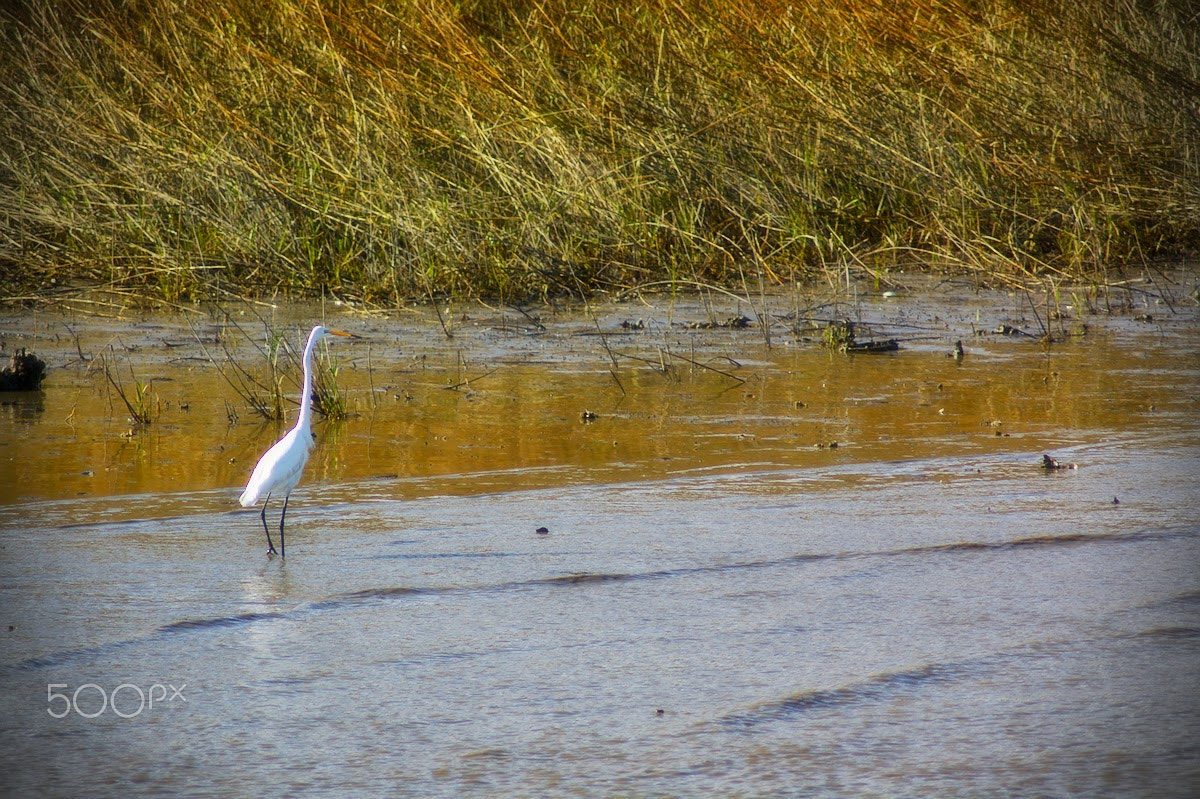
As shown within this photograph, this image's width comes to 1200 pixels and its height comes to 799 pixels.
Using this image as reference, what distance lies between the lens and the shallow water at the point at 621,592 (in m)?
2.74

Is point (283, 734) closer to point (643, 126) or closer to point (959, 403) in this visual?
point (959, 403)

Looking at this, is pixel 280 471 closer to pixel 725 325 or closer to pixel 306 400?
pixel 306 400

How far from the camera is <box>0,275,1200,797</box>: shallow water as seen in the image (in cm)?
274

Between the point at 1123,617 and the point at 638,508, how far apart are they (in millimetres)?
1517

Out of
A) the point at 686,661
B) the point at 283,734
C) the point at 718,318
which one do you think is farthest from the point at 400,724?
the point at 718,318

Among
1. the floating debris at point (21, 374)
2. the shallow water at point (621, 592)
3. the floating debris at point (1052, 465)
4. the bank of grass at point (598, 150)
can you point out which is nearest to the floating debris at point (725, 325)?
the bank of grass at point (598, 150)

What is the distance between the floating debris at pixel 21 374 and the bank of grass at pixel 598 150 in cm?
212

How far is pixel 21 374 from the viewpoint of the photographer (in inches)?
257

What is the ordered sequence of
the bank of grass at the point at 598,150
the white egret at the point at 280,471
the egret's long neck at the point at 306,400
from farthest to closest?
the bank of grass at the point at 598,150, the egret's long neck at the point at 306,400, the white egret at the point at 280,471

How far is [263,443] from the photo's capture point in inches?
227

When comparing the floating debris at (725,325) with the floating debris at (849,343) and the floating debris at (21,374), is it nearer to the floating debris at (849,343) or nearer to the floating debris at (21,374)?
the floating debris at (849,343)

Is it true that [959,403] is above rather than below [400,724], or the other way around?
above

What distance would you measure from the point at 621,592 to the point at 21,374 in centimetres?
387

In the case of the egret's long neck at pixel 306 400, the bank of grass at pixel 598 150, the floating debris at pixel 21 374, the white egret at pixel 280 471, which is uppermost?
the bank of grass at pixel 598 150
